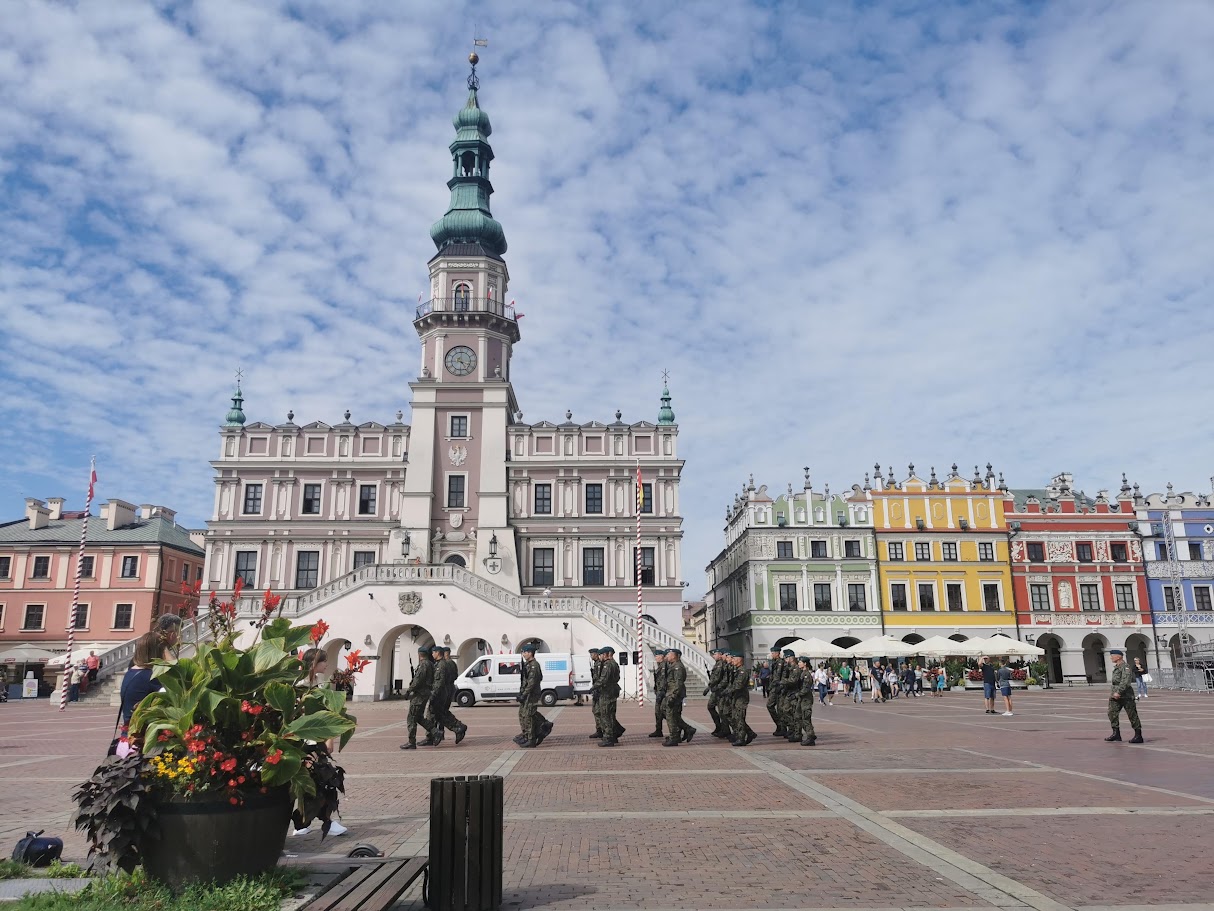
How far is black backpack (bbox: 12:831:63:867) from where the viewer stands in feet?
23.1

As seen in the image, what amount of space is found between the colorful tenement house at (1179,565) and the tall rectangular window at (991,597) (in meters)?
9.26

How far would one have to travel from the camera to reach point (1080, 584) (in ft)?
177

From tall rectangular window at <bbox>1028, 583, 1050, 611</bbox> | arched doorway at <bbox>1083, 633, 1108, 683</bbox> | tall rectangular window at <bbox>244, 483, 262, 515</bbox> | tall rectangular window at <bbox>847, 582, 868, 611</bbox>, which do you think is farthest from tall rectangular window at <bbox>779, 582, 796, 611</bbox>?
tall rectangular window at <bbox>244, 483, 262, 515</bbox>

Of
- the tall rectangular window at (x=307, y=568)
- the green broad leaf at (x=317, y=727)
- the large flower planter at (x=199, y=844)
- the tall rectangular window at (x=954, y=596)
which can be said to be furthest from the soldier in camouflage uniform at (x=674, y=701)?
the tall rectangular window at (x=954, y=596)

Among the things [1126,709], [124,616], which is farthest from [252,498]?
[1126,709]

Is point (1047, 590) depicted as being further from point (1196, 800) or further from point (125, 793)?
point (125, 793)

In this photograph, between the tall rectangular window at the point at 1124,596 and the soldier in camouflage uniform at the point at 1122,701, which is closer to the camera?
the soldier in camouflage uniform at the point at 1122,701

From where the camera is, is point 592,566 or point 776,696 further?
point 592,566

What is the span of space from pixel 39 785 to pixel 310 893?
8941 millimetres

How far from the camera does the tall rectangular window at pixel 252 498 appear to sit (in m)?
47.2

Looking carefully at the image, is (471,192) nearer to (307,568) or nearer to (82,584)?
(307,568)

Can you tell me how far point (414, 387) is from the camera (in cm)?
4719

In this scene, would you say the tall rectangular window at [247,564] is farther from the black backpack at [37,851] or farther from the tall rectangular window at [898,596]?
the black backpack at [37,851]

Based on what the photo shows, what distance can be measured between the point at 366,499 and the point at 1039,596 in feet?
126
